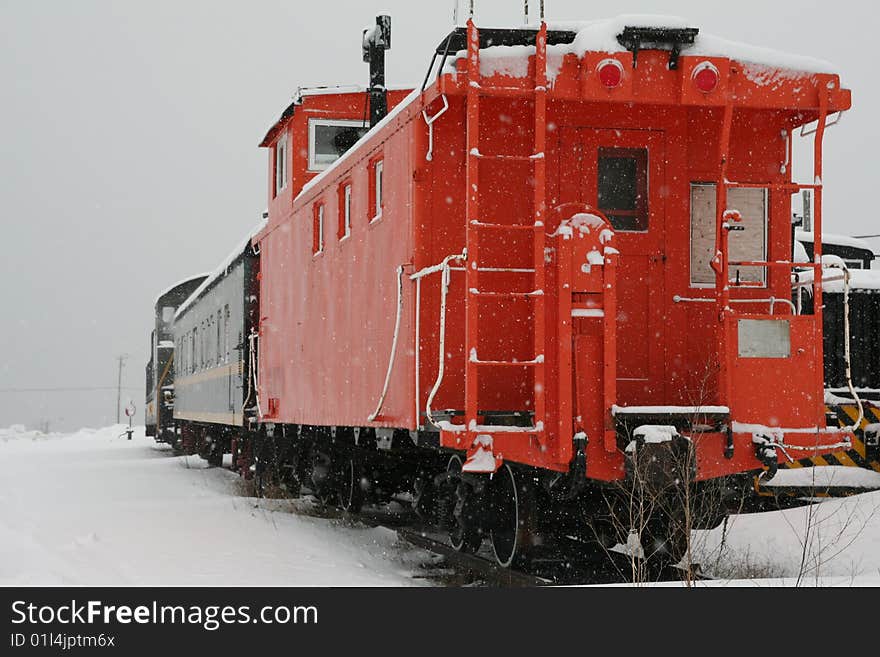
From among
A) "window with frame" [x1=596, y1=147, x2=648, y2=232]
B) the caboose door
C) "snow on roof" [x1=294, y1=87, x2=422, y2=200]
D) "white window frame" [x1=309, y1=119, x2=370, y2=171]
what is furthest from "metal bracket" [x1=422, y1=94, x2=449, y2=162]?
"white window frame" [x1=309, y1=119, x2=370, y2=171]

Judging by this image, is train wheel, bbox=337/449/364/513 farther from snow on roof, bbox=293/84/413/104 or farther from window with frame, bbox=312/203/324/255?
snow on roof, bbox=293/84/413/104

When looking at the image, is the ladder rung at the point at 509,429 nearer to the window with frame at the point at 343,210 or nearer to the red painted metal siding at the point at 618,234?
the red painted metal siding at the point at 618,234

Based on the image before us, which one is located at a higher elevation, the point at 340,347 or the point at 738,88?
the point at 738,88

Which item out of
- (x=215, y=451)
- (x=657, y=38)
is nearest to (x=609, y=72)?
(x=657, y=38)

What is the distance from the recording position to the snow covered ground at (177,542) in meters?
8.51

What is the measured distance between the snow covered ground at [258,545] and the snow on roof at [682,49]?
3.09 metres

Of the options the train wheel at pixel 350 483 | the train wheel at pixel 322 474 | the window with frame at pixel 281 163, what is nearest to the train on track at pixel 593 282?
the train wheel at pixel 350 483

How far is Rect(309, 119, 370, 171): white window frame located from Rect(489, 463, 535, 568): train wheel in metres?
5.76

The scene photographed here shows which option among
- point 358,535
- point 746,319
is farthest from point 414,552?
point 746,319

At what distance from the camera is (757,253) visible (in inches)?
332

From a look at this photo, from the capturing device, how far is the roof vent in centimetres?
768

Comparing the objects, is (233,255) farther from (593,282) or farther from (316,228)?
(593,282)

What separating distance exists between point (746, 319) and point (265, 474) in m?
9.33
